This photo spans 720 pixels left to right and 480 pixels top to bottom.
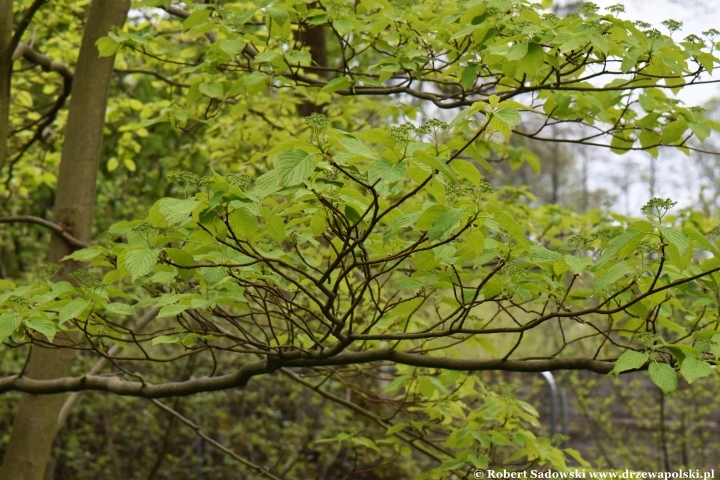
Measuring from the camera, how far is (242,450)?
287 inches

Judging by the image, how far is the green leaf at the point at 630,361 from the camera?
174cm

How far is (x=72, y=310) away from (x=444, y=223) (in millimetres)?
967

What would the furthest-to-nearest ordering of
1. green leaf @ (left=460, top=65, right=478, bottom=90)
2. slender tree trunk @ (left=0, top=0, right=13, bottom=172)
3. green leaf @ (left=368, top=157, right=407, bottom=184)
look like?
slender tree trunk @ (left=0, top=0, right=13, bottom=172) → green leaf @ (left=460, top=65, right=478, bottom=90) → green leaf @ (left=368, top=157, right=407, bottom=184)

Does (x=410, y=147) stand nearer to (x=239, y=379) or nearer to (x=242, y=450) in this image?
(x=239, y=379)

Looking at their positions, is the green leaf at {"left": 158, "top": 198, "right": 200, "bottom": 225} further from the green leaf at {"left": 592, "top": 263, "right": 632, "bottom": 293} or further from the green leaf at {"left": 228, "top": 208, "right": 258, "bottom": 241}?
the green leaf at {"left": 592, "top": 263, "right": 632, "bottom": 293}

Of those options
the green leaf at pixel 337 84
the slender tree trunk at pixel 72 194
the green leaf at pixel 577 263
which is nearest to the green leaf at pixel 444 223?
the green leaf at pixel 577 263

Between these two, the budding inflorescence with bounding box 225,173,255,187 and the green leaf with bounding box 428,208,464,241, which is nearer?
the green leaf with bounding box 428,208,464,241

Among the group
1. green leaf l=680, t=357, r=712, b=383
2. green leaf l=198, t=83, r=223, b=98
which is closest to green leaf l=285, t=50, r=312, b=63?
green leaf l=198, t=83, r=223, b=98

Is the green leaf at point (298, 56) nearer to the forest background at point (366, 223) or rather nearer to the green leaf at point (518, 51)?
the forest background at point (366, 223)

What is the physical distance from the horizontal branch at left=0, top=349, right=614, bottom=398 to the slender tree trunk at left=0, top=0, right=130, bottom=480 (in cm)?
43

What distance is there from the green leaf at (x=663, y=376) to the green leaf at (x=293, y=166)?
3.02 ft

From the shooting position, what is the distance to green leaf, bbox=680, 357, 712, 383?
171 centimetres

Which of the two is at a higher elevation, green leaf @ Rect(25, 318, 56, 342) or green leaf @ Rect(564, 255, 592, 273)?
green leaf @ Rect(564, 255, 592, 273)

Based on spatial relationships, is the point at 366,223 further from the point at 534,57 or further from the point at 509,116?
the point at 534,57
